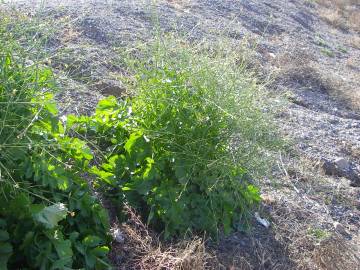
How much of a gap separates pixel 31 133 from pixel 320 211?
2.42 m

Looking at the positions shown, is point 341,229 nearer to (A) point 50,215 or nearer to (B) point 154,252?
(B) point 154,252

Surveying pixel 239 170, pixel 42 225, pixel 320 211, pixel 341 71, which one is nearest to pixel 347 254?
pixel 320 211

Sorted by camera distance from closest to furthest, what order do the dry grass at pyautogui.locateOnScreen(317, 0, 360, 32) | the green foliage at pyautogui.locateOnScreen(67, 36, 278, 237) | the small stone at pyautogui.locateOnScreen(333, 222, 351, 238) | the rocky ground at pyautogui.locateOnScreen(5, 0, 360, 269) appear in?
the green foliage at pyautogui.locateOnScreen(67, 36, 278, 237)
the rocky ground at pyautogui.locateOnScreen(5, 0, 360, 269)
the small stone at pyautogui.locateOnScreen(333, 222, 351, 238)
the dry grass at pyautogui.locateOnScreen(317, 0, 360, 32)

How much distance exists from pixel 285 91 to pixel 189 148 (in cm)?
265

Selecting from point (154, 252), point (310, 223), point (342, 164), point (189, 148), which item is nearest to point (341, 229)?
point (310, 223)

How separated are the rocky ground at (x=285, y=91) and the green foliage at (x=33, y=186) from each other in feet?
0.72

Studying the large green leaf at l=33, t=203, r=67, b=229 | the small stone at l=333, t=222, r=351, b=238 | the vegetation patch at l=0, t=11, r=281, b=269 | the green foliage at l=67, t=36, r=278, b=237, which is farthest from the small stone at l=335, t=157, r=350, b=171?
the large green leaf at l=33, t=203, r=67, b=229

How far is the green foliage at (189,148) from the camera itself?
9.63 feet

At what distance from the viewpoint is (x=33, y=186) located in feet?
7.58

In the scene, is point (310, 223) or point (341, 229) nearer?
point (310, 223)

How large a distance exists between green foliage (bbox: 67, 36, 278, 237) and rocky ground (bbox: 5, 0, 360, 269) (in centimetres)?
29

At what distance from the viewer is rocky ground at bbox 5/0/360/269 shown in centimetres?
341

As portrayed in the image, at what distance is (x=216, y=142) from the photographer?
2.99 meters

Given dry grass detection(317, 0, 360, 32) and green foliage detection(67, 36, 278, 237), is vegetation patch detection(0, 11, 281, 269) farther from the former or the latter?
dry grass detection(317, 0, 360, 32)
